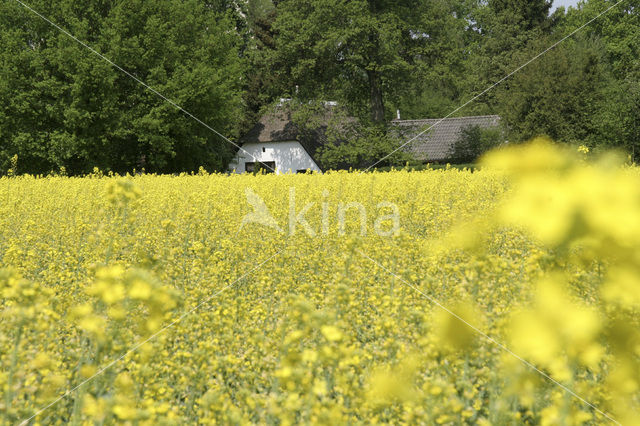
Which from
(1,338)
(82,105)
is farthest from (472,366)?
(82,105)

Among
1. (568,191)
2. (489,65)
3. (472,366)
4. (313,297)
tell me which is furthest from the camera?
(489,65)

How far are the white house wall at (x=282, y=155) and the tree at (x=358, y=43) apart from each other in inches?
269

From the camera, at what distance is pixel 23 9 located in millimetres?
23125

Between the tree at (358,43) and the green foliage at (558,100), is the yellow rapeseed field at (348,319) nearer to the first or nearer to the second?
the tree at (358,43)

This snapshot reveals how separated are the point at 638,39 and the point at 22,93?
35728 millimetres

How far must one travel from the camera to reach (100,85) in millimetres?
22469

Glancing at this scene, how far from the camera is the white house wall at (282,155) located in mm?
31875

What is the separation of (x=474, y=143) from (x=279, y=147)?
12226 mm

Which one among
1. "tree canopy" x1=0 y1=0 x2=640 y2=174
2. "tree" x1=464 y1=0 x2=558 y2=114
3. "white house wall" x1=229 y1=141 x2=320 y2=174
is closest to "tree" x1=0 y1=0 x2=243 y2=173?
"tree canopy" x1=0 y1=0 x2=640 y2=174

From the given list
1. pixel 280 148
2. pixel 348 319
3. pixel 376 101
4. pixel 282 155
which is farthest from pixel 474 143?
pixel 348 319

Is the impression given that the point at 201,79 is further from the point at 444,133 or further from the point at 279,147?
the point at 444,133

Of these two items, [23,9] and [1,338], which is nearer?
[1,338]

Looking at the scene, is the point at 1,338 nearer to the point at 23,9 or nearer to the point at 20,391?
the point at 20,391

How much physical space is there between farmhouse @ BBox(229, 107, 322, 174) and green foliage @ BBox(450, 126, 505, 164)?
8.69 meters
